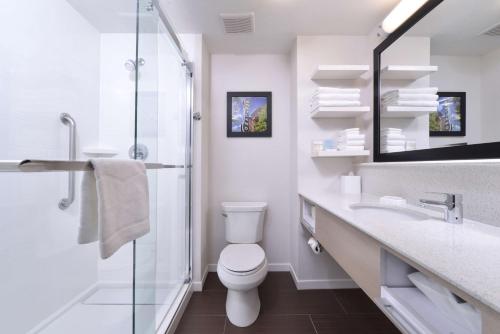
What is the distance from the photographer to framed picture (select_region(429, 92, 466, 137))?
106 centimetres

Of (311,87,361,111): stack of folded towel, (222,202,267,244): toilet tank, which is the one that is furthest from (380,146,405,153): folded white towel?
(222,202,267,244): toilet tank

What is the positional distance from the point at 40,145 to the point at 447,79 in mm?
2379

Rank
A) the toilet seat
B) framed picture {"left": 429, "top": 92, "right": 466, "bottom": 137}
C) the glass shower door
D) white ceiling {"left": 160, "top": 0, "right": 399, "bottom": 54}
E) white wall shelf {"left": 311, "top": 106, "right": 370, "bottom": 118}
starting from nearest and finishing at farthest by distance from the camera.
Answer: framed picture {"left": 429, "top": 92, "right": 466, "bottom": 137}
the glass shower door
the toilet seat
white ceiling {"left": 160, "top": 0, "right": 399, "bottom": 54}
white wall shelf {"left": 311, "top": 106, "right": 370, "bottom": 118}

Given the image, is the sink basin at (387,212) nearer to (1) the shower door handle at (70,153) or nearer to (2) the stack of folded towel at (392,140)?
(2) the stack of folded towel at (392,140)

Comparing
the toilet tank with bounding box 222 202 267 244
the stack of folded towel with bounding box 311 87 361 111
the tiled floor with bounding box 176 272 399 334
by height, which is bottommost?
the tiled floor with bounding box 176 272 399 334

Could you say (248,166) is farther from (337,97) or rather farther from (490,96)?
(490,96)

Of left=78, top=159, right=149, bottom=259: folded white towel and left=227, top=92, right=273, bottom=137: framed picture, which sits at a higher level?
left=227, top=92, right=273, bottom=137: framed picture

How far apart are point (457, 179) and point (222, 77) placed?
2019mm

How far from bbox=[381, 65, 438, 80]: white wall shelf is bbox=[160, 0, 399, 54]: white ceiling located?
0.48m

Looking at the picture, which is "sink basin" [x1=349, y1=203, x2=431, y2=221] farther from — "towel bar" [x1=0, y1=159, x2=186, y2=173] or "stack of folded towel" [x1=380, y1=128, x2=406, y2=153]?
"towel bar" [x1=0, y1=159, x2=186, y2=173]

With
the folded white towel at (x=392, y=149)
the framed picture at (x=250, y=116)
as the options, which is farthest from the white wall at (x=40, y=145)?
the folded white towel at (x=392, y=149)

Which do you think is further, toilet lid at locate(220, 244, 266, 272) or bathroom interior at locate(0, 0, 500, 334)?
toilet lid at locate(220, 244, 266, 272)

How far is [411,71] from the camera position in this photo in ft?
4.55

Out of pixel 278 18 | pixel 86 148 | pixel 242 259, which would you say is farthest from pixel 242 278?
pixel 278 18
